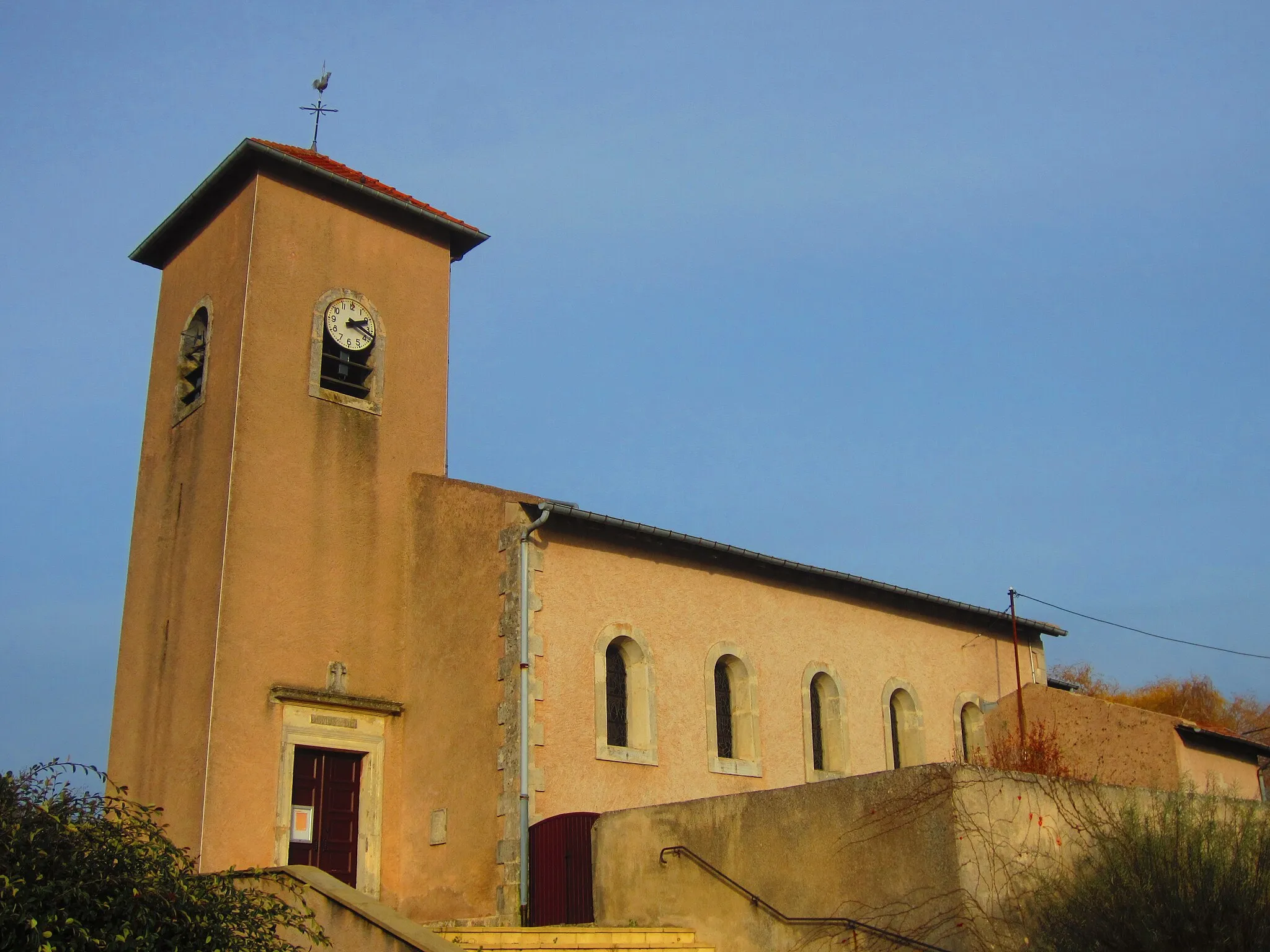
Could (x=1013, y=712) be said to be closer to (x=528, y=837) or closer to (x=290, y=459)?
(x=528, y=837)

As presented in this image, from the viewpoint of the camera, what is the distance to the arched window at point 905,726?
717 inches

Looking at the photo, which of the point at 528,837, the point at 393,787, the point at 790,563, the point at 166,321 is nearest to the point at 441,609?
the point at 393,787

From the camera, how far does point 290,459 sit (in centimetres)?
1533

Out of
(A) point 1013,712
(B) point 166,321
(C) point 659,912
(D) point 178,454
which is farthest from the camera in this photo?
(A) point 1013,712

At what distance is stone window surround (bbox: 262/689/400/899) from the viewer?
14.0m

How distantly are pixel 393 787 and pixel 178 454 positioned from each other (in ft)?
16.4

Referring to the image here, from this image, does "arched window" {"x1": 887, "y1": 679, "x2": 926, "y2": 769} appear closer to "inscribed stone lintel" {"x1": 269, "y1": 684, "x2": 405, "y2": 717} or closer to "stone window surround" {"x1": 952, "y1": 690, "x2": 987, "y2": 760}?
"stone window surround" {"x1": 952, "y1": 690, "x2": 987, "y2": 760}

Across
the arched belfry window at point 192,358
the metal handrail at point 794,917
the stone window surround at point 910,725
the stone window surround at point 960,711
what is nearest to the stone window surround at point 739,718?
the stone window surround at point 910,725

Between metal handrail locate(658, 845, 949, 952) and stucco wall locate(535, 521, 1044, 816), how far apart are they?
2.59 meters

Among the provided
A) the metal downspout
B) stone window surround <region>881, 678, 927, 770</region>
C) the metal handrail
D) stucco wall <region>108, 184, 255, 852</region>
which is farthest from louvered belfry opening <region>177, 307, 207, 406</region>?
stone window surround <region>881, 678, 927, 770</region>

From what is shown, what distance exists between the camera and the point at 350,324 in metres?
16.6

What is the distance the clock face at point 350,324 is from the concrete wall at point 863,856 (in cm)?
780

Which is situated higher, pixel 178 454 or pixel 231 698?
pixel 178 454

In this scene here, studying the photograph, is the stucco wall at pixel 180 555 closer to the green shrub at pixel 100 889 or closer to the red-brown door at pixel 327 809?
the red-brown door at pixel 327 809
